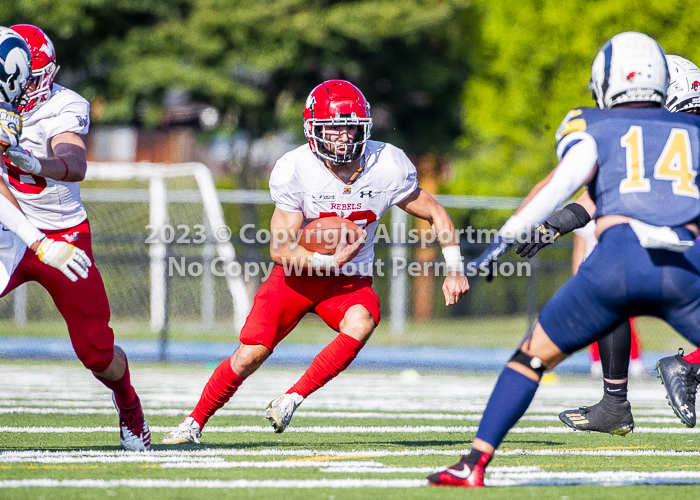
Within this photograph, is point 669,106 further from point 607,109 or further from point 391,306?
point 391,306

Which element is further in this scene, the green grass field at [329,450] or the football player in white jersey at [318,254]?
the football player in white jersey at [318,254]

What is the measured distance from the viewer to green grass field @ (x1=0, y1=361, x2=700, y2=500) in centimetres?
374

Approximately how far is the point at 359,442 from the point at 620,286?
2116 millimetres

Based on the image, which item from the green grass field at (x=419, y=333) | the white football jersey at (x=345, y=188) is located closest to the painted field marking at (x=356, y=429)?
the white football jersey at (x=345, y=188)

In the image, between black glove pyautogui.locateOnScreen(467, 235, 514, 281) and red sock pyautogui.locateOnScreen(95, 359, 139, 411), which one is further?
red sock pyautogui.locateOnScreen(95, 359, 139, 411)

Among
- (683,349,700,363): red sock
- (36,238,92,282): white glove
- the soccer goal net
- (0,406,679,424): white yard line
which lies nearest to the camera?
(36,238,92,282): white glove

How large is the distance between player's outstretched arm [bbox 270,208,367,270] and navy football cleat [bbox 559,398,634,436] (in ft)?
5.14

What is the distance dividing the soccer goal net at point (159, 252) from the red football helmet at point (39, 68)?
8948 mm

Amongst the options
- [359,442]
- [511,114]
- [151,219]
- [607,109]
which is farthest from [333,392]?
[511,114]

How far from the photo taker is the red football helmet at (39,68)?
4820mm

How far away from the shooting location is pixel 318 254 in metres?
5.09

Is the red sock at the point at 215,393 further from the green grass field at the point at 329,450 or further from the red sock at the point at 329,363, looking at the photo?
the red sock at the point at 329,363

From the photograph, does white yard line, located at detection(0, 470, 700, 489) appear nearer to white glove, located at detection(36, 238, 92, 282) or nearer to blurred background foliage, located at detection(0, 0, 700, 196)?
white glove, located at detection(36, 238, 92, 282)

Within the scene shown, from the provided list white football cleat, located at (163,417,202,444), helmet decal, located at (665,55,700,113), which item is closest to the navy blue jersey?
helmet decal, located at (665,55,700,113)
